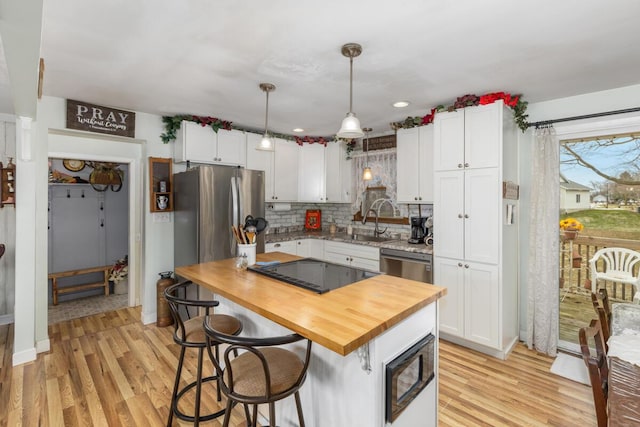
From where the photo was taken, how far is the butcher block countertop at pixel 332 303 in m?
1.27

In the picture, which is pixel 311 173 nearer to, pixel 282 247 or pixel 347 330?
pixel 282 247

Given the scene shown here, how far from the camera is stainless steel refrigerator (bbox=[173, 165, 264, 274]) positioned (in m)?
3.33

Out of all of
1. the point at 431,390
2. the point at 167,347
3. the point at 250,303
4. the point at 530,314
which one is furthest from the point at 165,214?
the point at 530,314

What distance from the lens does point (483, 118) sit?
2891 millimetres

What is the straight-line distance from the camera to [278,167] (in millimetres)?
4617

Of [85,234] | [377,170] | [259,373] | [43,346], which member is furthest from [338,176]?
[85,234]

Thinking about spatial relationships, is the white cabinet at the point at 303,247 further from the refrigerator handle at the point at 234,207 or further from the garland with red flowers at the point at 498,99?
the garland with red flowers at the point at 498,99

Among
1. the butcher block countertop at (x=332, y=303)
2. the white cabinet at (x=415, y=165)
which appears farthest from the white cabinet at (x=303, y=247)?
the butcher block countertop at (x=332, y=303)

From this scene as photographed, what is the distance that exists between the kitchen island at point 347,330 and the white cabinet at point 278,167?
2.53 meters

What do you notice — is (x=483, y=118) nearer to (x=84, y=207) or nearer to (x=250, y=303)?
(x=250, y=303)

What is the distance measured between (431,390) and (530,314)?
1.93 m

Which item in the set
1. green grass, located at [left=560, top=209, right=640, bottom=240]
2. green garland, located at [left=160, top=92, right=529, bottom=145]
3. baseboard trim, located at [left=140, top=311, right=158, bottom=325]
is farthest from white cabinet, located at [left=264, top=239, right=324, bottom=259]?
green grass, located at [left=560, top=209, right=640, bottom=240]

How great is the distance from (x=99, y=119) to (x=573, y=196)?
4.87 meters

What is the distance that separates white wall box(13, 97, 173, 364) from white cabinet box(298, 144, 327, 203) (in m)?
1.85
